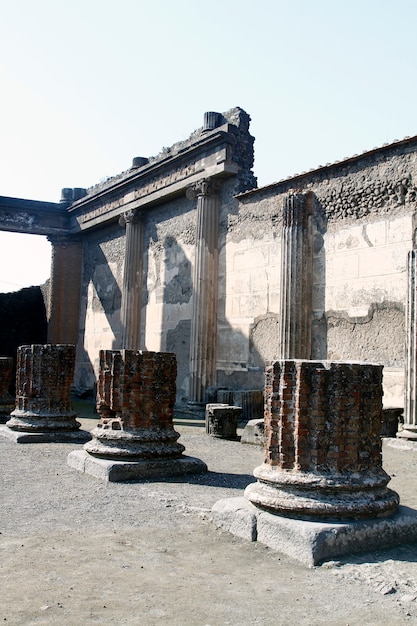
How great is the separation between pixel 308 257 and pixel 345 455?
6719 millimetres

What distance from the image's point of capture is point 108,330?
53.3ft

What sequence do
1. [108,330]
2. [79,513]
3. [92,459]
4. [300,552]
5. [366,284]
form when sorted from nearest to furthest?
[300,552], [79,513], [92,459], [366,284], [108,330]

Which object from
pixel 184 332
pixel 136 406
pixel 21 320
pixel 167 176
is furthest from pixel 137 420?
pixel 21 320

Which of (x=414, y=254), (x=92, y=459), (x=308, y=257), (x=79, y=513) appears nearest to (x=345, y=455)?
(x=79, y=513)

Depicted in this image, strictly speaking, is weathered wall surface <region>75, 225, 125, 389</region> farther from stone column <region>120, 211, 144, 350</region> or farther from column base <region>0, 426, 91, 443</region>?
column base <region>0, 426, 91, 443</region>

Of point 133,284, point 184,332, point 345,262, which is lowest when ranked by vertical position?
point 184,332

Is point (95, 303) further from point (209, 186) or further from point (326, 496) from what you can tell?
point (326, 496)

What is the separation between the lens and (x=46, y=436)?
7.28 m

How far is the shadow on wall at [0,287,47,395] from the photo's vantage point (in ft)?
57.1

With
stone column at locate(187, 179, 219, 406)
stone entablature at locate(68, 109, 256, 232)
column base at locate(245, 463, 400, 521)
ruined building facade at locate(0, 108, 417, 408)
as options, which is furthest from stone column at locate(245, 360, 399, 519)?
stone entablature at locate(68, 109, 256, 232)

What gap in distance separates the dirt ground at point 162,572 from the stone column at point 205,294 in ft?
24.0

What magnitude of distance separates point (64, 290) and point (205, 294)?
689 cm

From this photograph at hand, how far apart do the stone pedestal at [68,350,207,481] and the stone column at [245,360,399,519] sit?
1.75 m

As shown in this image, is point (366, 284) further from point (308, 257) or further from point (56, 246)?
point (56, 246)
